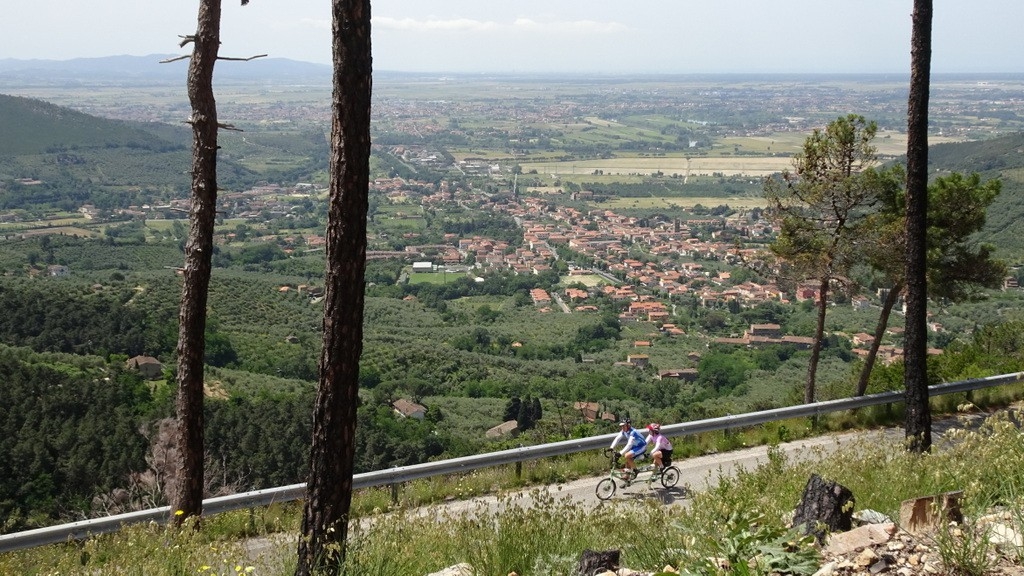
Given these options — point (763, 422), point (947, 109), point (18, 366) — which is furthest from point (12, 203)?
point (947, 109)

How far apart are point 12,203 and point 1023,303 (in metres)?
79.3

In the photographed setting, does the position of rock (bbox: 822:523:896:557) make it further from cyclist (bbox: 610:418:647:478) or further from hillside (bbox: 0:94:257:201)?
hillside (bbox: 0:94:257:201)

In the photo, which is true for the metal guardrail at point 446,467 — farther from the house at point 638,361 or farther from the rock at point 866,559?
the house at point 638,361

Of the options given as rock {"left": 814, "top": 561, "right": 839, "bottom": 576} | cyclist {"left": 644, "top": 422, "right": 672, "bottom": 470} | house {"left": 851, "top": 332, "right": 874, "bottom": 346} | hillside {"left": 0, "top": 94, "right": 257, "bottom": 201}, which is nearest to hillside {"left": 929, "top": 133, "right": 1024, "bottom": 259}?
house {"left": 851, "top": 332, "right": 874, "bottom": 346}

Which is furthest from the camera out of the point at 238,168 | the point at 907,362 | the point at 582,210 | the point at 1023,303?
the point at 238,168

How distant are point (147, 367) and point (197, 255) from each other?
708 inches

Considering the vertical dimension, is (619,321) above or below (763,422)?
below

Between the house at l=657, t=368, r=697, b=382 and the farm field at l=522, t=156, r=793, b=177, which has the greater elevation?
the farm field at l=522, t=156, r=793, b=177

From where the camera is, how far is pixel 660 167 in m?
111

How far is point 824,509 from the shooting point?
390cm

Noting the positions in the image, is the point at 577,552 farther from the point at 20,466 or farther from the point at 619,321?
the point at 619,321

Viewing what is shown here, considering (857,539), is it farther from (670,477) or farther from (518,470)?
(518,470)

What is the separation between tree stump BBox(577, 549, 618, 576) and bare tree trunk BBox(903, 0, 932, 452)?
525 centimetres

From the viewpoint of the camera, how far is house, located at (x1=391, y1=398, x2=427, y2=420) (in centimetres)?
2160
